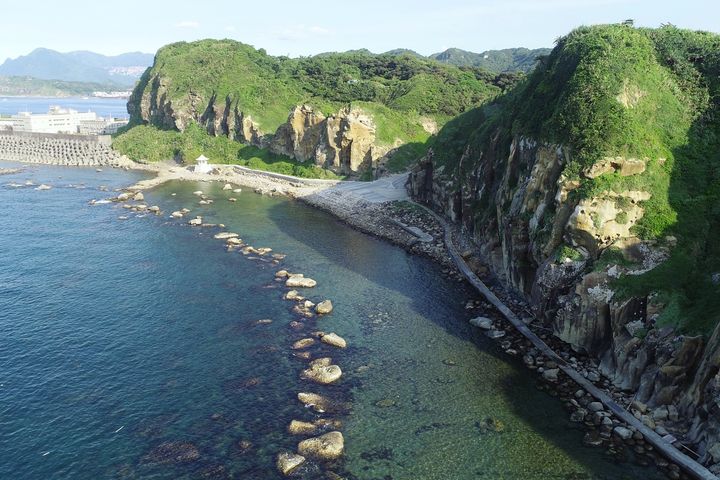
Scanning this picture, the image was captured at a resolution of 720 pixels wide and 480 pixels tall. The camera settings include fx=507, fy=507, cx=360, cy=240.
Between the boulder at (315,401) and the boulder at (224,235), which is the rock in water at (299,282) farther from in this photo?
the boulder at (315,401)

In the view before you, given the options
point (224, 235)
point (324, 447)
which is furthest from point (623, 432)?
point (224, 235)

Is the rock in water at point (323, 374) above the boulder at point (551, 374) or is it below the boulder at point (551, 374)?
below

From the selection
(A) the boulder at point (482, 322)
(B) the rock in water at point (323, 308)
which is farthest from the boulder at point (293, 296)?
(A) the boulder at point (482, 322)

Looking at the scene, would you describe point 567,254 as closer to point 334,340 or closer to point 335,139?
point 334,340

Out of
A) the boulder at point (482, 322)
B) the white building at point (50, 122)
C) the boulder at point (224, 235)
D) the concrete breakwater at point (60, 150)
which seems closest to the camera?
the boulder at point (482, 322)

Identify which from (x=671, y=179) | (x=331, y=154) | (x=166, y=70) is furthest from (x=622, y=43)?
(x=166, y=70)

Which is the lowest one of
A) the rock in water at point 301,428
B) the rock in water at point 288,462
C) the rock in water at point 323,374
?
the rock in water at point 288,462

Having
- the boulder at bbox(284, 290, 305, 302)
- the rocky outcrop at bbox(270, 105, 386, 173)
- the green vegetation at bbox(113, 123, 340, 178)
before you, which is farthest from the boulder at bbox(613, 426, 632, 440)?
the green vegetation at bbox(113, 123, 340, 178)
